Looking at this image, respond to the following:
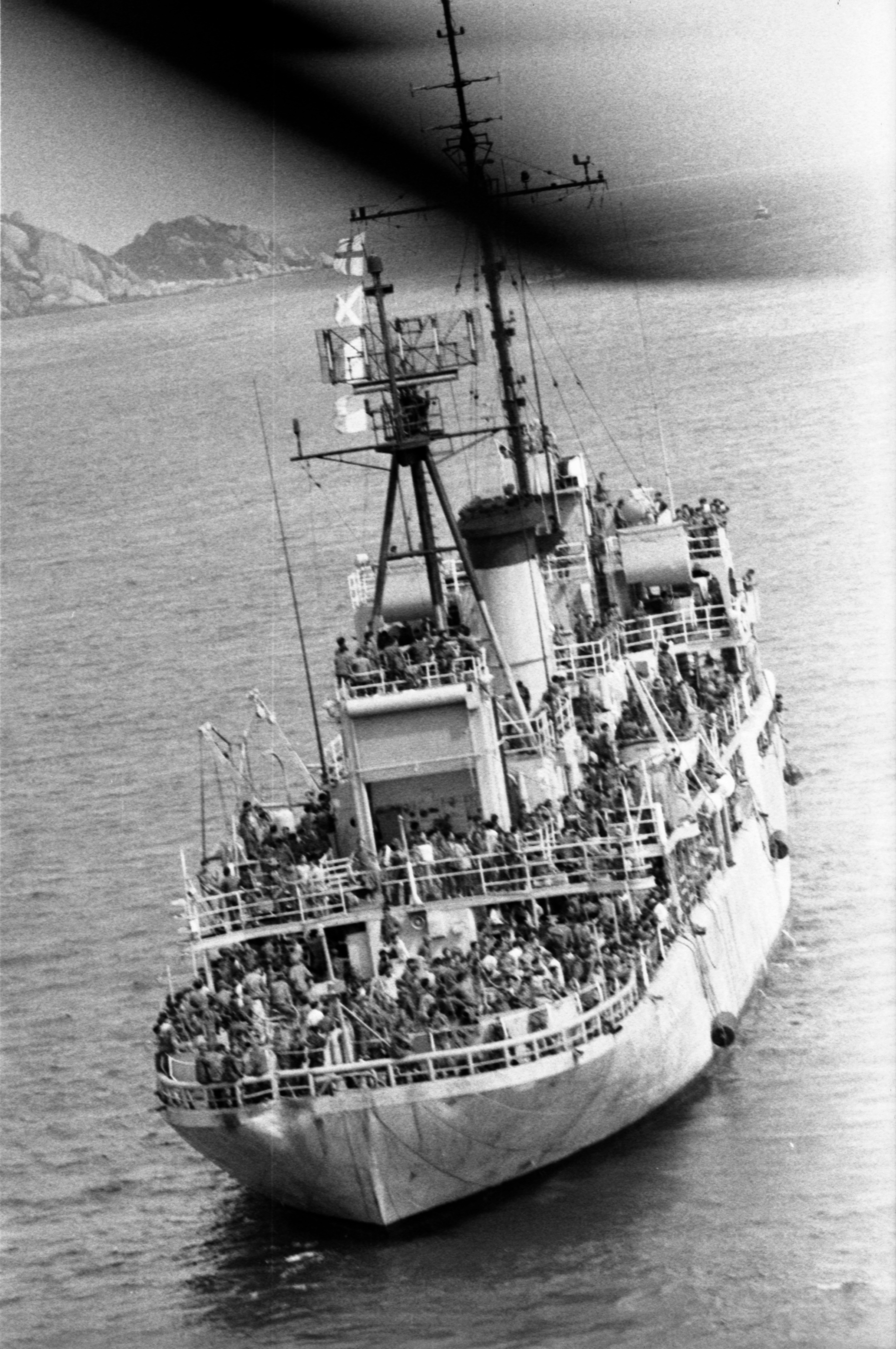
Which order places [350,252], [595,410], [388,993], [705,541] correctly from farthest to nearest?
[595,410]
[705,541]
[388,993]
[350,252]

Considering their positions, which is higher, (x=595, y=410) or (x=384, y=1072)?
(x=595, y=410)

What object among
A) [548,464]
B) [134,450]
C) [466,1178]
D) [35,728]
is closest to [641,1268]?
[466,1178]

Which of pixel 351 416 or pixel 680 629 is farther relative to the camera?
pixel 680 629

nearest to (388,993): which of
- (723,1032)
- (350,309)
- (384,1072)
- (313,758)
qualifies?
(384,1072)

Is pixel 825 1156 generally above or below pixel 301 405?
below

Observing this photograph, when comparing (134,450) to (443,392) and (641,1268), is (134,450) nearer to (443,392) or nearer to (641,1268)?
(443,392)

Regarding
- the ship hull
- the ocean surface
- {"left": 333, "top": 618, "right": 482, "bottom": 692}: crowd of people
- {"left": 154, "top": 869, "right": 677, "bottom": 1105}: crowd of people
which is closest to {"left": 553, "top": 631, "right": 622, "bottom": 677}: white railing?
{"left": 333, "top": 618, "right": 482, "bottom": 692}: crowd of people

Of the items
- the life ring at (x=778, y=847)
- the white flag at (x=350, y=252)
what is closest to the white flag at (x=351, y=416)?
the life ring at (x=778, y=847)

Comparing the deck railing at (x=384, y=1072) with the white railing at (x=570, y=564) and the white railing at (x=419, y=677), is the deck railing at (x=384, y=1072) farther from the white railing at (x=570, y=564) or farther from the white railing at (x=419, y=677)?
the white railing at (x=570, y=564)

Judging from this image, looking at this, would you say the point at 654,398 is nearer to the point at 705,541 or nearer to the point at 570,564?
the point at 570,564
